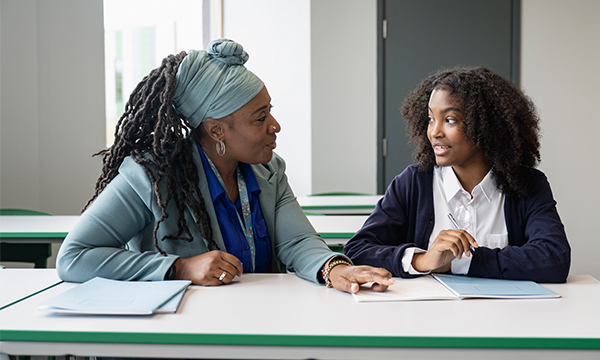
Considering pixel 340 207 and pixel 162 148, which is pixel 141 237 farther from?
pixel 340 207

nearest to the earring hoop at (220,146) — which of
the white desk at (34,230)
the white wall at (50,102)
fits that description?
the white desk at (34,230)

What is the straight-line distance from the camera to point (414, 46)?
4562mm

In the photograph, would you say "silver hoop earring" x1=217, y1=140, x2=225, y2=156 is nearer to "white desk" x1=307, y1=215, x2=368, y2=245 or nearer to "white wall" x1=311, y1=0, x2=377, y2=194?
"white desk" x1=307, y1=215, x2=368, y2=245

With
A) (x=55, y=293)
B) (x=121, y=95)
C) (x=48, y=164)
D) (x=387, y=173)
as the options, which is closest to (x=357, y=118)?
(x=387, y=173)

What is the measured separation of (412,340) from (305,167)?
3.70 m

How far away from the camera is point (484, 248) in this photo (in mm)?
1435

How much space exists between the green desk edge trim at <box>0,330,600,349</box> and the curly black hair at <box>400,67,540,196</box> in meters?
0.75

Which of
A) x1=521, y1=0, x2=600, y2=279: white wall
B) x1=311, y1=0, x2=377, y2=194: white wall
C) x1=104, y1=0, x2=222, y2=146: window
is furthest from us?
x1=104, y1=0, x2=222, y2=146: window

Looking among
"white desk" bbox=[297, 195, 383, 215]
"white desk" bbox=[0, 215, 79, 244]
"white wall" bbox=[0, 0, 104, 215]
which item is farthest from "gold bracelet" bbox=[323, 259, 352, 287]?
"white wall" bbox=[0, 0, 104, 215]

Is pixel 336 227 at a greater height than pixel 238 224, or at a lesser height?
lesser

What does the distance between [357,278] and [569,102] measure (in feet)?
12.9

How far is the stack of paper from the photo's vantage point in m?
1.07

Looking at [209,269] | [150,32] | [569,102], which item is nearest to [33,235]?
[209,269]

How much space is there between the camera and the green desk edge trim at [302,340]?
3.06 feet
